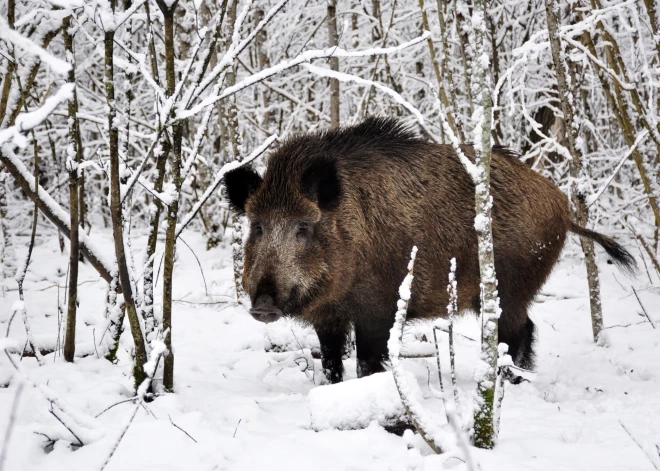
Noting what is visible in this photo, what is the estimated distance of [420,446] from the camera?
2357mm

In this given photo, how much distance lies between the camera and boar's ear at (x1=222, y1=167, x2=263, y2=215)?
3779 mm

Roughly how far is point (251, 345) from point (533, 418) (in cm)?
234

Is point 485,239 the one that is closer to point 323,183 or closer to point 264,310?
point 264,310

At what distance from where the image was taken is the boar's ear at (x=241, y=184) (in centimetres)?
378

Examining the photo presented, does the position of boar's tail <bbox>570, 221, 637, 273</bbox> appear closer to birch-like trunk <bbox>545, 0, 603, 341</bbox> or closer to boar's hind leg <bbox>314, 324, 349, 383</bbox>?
birch-like trunk <bbox>545, 0, 603, 341</bbox>

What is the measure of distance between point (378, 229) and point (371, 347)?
74 cm

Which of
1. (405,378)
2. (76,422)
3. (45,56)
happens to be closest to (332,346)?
(405,378)

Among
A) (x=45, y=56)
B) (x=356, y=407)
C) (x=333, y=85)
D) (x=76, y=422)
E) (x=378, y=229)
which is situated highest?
(x=333, y=85)

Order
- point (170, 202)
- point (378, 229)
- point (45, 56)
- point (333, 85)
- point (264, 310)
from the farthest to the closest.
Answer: point (333, 85), point (378, 229), point (264, 310), point (170, 202), point (45, 56)

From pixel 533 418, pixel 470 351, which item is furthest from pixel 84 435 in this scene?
pixel 470 351

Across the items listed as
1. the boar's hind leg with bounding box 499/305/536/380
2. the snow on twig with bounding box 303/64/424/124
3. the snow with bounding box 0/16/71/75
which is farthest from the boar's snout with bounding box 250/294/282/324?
the snow with bounding box 0/16/71/75

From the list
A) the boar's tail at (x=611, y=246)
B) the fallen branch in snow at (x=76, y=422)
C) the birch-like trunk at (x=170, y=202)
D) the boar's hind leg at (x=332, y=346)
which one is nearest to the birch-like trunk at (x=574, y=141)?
the boar's tail at (x=611, y=246)

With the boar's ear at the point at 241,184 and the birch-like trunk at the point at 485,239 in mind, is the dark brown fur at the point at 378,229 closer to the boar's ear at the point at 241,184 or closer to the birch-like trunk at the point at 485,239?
the boar's ear at the point at 241,184

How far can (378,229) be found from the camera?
12.2 ft
